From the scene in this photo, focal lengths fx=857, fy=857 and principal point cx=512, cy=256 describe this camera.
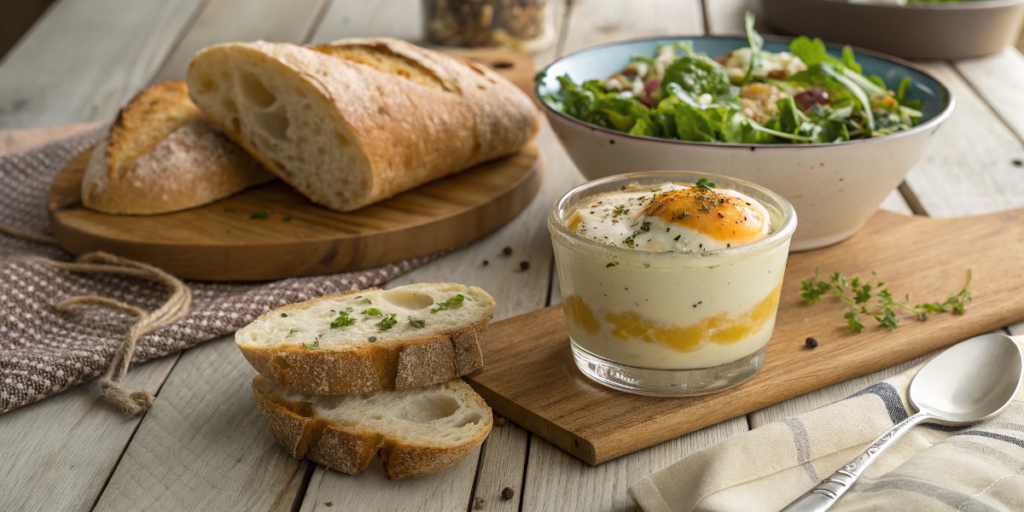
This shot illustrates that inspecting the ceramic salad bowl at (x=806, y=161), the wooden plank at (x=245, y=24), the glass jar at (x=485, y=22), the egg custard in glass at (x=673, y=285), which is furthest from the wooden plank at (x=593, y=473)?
the wooden plank at (x=245, y=24)

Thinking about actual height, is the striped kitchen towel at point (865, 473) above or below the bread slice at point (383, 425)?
above

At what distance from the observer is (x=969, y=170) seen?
121 inches

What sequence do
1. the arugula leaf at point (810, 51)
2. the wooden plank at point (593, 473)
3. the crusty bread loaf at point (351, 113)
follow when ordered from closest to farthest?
the wooden plank at point (593, 473) < the crusty bread loaf at point (351, 113) < the arugula leaf at point (810, 51)

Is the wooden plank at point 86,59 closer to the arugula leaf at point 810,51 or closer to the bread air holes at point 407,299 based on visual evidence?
the bread air holes at point 407,299

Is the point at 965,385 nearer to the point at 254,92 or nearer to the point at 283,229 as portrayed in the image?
the point at 283,229

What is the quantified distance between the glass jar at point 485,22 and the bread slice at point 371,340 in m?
2.49

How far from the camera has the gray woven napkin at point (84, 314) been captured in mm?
1869

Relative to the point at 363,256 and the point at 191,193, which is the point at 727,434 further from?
the point at 191,193

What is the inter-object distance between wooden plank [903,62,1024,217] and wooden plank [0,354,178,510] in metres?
2.42

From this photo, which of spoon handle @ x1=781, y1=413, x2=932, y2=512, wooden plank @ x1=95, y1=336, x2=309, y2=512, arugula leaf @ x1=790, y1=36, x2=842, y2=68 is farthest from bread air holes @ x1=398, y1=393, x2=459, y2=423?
arugula leaf @ x1=790, y1=36, x2=842, y2=68

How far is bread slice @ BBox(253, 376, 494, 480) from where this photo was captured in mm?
1563

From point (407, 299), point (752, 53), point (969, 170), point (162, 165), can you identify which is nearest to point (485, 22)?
point (752, 53)

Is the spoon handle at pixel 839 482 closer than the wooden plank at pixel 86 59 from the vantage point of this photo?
Yes

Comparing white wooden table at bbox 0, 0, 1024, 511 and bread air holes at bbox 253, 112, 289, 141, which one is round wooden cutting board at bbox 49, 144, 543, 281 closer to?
white wooden table at bbox 0, 0, 1024, 511
